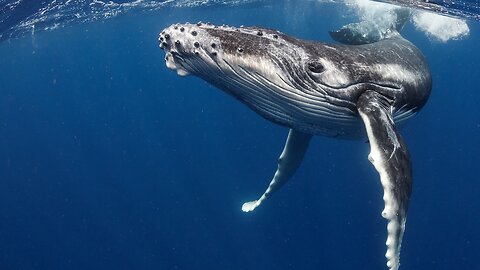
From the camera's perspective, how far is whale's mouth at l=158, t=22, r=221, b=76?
5.11m

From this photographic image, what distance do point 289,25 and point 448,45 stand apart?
1700cm

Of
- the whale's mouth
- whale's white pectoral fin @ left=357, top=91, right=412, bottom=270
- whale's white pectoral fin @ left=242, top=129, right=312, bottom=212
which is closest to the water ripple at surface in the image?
whale's white pectoral fin @ left=242, top=129, right=312, bottom=212

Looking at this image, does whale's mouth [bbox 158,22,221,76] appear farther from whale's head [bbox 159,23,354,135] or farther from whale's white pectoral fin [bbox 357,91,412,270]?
whale's white pectoral fin [bbox 357,91,412,270]

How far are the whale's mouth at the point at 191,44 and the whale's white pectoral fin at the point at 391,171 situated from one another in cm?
215

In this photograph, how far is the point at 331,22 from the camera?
4281cm

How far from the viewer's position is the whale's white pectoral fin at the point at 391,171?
4.77 m

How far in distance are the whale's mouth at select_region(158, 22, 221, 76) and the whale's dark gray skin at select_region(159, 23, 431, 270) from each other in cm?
1

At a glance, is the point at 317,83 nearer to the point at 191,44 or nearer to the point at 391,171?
the point at 391,171

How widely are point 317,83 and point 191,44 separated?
188cm

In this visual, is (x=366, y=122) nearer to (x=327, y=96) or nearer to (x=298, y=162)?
(x=327, y=96)

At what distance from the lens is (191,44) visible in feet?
16.8

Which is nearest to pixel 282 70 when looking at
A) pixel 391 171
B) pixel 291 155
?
pixel 391 171

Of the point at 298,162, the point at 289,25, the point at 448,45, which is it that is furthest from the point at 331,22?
the point at 298,162

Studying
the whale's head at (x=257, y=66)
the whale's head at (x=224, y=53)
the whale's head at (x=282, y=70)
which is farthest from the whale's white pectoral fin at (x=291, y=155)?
the whale's head at (x=224, y=53)
